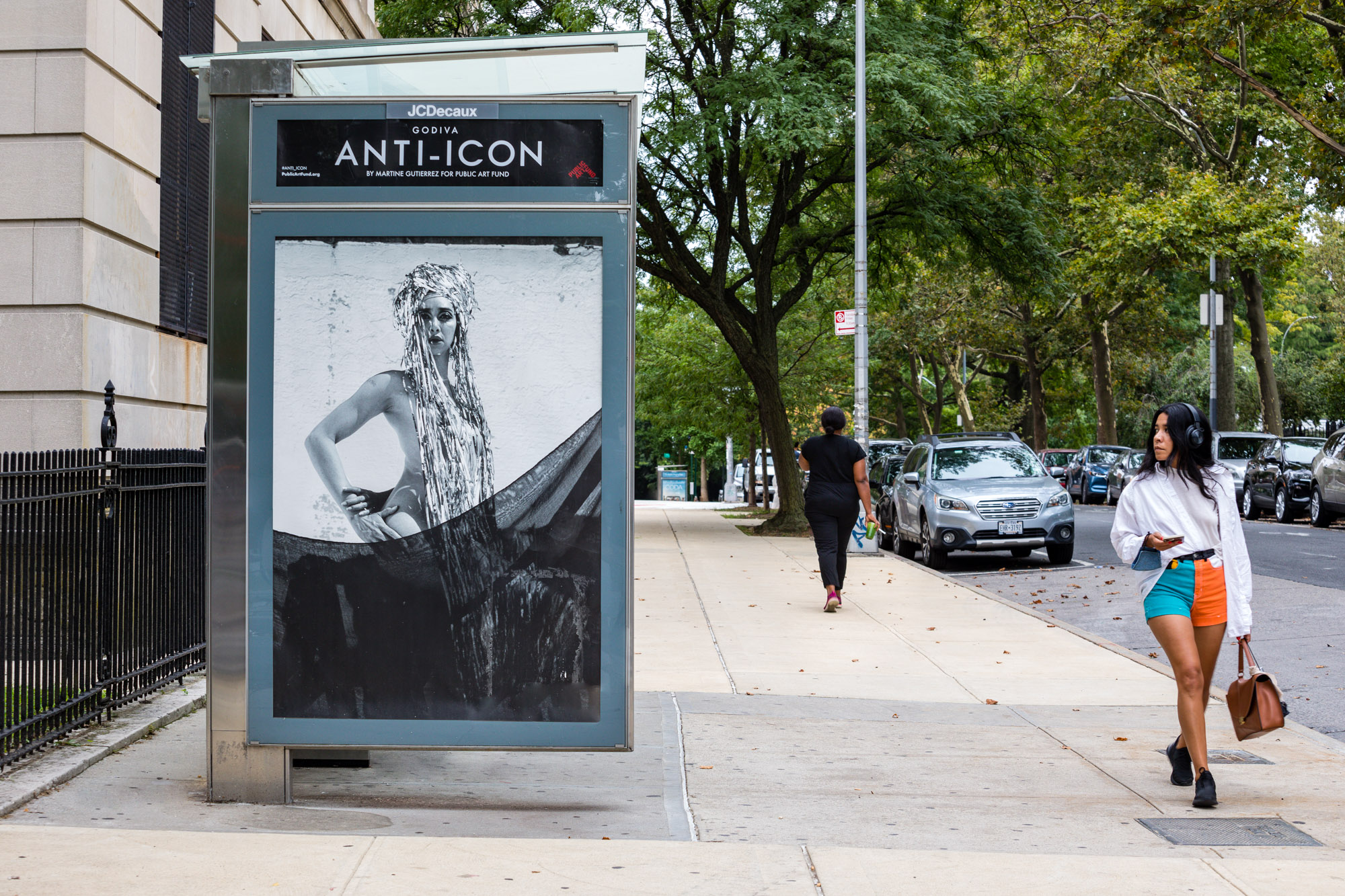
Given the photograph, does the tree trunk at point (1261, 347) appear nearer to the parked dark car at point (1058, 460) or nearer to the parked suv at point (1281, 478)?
the parked suv at point (1281, 478)

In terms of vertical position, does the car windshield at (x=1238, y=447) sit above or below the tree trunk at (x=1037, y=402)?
below

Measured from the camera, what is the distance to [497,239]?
18.2ft

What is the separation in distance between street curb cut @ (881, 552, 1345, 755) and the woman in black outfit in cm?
185

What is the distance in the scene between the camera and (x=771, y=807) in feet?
19.1

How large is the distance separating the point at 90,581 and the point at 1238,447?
2994 cm

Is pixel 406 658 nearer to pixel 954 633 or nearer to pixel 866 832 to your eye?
pixel 866 832

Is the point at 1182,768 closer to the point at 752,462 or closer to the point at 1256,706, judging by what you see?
the point at 1256,706

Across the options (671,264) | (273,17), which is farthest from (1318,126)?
(273,17)

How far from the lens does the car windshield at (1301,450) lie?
26.8 meters

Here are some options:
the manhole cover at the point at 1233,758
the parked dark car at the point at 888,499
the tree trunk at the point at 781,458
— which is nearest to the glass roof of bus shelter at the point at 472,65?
the manhole cover at the point at 1233,758

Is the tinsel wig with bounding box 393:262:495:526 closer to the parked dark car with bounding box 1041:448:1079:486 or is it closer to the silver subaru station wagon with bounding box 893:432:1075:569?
the silver subaru station wagon with bounding box 893:432:1075:569

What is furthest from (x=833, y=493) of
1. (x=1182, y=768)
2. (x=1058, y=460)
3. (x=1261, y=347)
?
(x=1058, y=460)

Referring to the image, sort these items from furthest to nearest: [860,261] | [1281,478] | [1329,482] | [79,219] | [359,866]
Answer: [1281,478] < [1329,482] < [860,261] < [79,219] < [359,866]

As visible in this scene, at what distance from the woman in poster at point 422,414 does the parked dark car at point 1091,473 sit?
34.4 m
